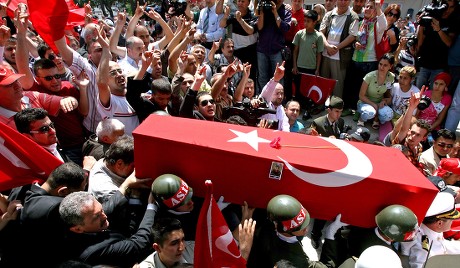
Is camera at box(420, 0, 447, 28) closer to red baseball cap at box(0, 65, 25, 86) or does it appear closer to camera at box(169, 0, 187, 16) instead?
camera at box(169, 0, 187, 16)

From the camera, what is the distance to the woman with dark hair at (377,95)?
546 cm

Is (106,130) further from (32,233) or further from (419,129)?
(419,129)

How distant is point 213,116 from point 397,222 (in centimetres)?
202

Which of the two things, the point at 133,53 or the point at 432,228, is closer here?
the point at 432,228

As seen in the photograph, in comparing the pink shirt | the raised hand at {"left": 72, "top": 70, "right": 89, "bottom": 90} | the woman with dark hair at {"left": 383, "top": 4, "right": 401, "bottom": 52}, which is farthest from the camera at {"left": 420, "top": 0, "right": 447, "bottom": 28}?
the pink shirt

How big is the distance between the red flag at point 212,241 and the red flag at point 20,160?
1340 millimetres

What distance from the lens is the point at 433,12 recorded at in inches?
206

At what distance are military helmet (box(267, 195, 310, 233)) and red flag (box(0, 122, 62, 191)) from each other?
170 centimetres

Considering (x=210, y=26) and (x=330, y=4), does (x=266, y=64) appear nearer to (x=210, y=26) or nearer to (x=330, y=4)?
(x=210, y=26)

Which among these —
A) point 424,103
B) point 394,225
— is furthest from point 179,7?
point 394,225

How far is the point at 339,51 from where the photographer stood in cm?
591

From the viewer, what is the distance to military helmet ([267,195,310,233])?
2.29 m

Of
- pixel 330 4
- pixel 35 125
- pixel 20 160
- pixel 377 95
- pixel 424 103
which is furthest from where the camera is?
pixel 330 4

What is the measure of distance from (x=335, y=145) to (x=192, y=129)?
104 centimetres
